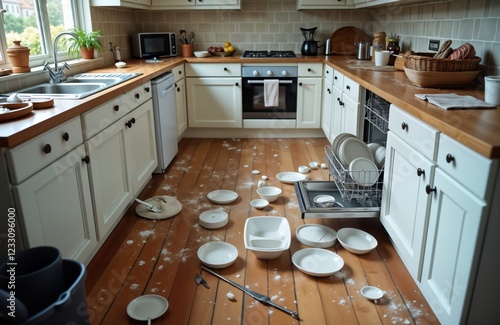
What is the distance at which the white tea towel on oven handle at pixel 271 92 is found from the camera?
4.15m

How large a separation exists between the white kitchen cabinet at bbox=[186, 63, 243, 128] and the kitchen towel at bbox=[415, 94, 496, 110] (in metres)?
2.50

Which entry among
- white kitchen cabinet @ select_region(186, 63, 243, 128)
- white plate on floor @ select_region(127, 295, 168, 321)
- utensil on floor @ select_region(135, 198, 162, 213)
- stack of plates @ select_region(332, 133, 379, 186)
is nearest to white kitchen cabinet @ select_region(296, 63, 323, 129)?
white kitchen cabinet @ select_region(186, 63, 243, 128)

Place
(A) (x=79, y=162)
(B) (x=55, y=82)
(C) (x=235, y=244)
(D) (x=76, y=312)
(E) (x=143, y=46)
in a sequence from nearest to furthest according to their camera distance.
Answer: (D) (x=76, y=312)
(A) (x=79, y=162)
(C) (x=235, y=244)
(B) (x=55, y=82)
(E) (x=143, y=46)

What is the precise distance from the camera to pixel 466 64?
2141mm

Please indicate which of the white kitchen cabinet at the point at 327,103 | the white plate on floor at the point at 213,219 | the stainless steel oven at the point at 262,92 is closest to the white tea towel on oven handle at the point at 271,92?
the stainless steel oven at the point at 262,92

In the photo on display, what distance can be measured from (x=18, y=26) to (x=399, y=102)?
2.41m

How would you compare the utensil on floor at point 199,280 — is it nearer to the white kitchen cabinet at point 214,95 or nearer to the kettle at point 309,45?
the white kitchen cabinet at point 214,95

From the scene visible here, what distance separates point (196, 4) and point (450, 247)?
11.9 ft

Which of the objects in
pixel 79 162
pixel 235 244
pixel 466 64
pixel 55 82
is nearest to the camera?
pixel 79 162

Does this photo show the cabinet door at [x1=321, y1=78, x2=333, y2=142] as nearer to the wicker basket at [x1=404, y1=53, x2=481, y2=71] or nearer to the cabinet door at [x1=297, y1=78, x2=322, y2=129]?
the cabinet door at [x1=297, y1=78, x2=322, y2=129]

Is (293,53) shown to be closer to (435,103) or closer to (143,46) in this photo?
(143,46)

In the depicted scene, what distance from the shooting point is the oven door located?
→ 13.8 feet

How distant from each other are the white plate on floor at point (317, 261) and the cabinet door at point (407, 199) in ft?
1.08

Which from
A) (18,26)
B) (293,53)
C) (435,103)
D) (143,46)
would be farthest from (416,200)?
(143,46)
